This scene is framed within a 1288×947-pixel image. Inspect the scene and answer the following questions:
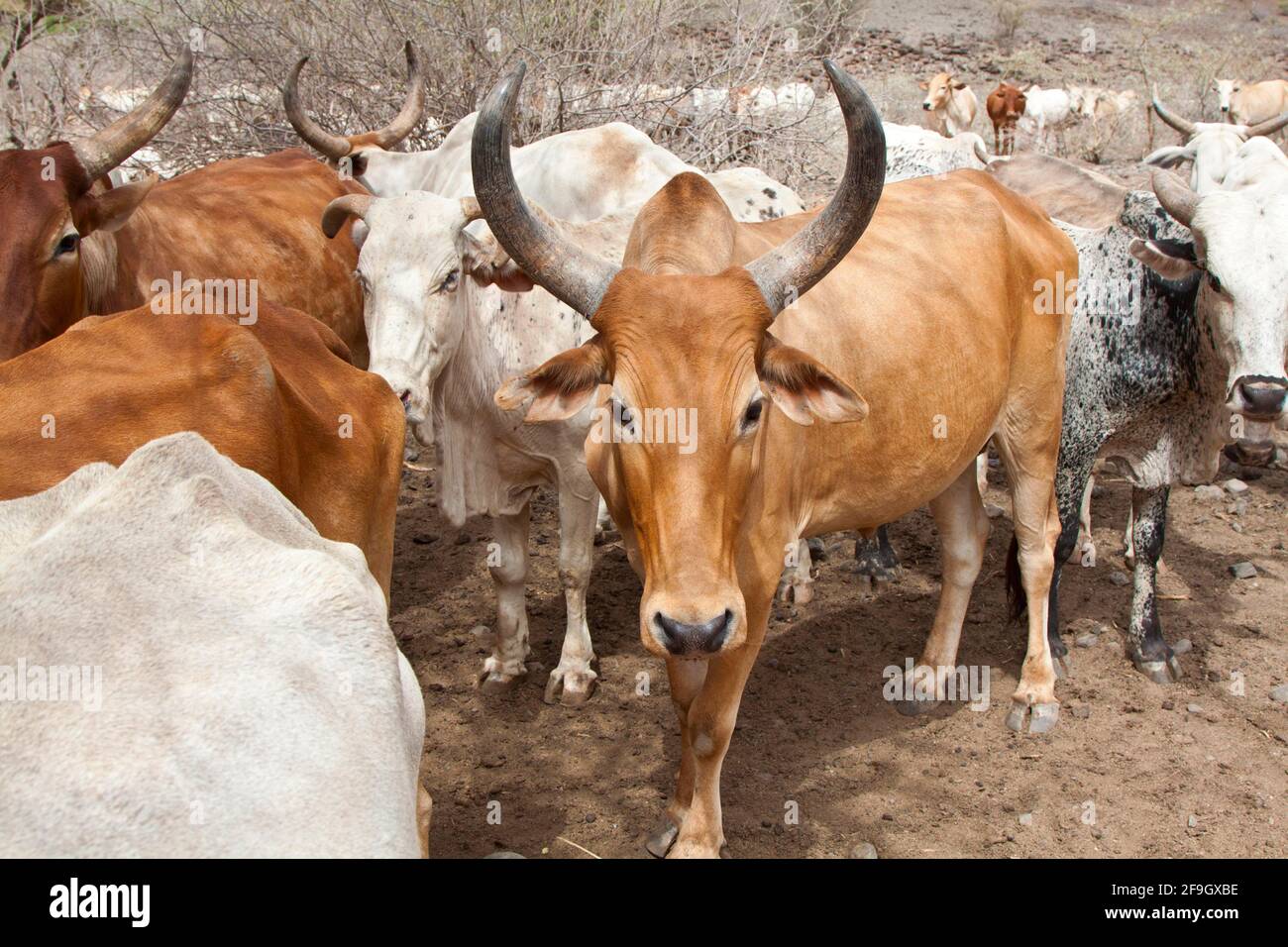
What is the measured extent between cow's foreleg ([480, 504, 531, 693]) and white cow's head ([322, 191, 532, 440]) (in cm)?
73

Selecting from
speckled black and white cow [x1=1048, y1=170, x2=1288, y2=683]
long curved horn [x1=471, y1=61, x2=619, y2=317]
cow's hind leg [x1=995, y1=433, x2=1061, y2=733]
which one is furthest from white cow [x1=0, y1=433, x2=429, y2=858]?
speckled black and white cow [x1=1048, y1=170, x2=1288, y2=683]

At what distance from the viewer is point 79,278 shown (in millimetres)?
4824

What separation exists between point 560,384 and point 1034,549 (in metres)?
2.77

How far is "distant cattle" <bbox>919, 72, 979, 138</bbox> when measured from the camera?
1839cm

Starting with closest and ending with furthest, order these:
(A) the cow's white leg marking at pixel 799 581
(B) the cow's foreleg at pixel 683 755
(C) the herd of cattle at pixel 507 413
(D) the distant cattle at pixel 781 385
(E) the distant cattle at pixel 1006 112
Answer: (C) the herd of cattle at pixel 507 413 < (D) the distant cattle at pixel 781 385 < (B) the cow's foreleg at pixel 683 755 < (A) the cow's white leg marking at pixel 799 581 < (E) the distant cattle at pixel 1006 112

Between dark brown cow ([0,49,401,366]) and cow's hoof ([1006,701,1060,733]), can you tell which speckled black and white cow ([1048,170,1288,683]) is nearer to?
cow's hoof ([1006,701,1060,733])

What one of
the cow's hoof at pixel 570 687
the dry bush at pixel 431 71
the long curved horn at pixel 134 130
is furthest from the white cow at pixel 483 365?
the dry bush at pixel 431 71

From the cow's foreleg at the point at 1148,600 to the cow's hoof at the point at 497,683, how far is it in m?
2.77

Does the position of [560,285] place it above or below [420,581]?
above

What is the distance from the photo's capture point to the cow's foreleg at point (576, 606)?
5305mm

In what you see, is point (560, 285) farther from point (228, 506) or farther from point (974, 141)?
point (974, 141)

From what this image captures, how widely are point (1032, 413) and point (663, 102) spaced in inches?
179

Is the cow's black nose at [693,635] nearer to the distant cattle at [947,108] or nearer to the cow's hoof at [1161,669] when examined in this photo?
the cow's hoof at [1161,669]
